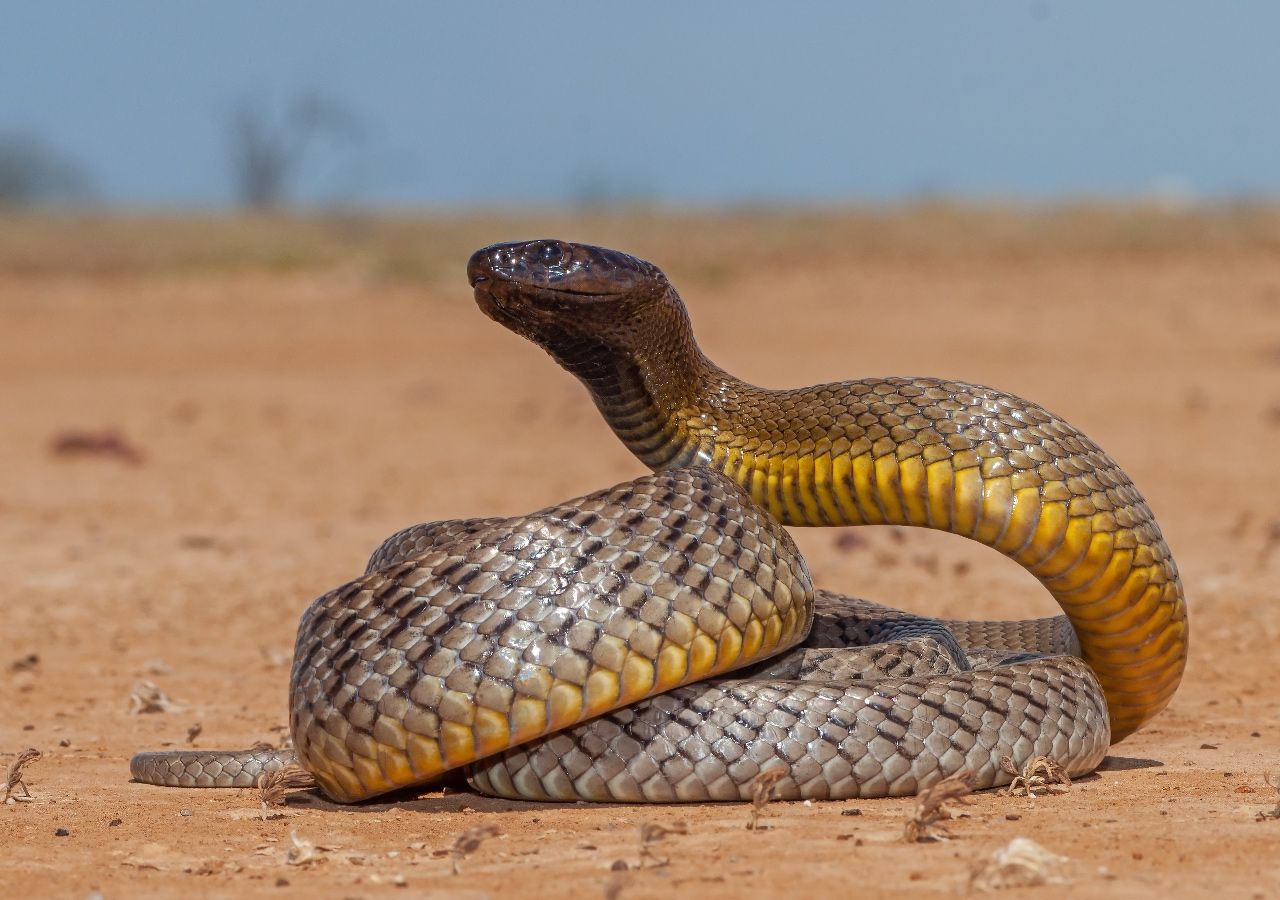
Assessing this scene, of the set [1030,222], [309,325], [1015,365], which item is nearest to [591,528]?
[1015,365]

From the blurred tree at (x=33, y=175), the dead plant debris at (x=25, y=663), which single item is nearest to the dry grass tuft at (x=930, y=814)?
the dead plant debris at (x=25, y=663)

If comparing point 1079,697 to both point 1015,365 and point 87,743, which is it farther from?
point 1015,365

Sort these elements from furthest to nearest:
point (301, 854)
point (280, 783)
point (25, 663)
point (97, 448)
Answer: point (97, 448) < point (25, 663) < point (280, 783) < point (301, 854)

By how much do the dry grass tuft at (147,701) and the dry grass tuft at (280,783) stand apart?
2261 mm

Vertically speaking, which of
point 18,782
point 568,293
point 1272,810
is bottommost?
point 18,782

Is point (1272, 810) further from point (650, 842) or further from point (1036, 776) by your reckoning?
point (650, 842)

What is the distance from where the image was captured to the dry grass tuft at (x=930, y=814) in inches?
198

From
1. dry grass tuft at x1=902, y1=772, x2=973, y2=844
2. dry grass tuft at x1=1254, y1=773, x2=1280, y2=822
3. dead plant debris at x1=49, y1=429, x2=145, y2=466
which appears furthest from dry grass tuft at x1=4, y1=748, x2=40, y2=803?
dead plant debris at x1=49, y1=429, x2=145, y2=466

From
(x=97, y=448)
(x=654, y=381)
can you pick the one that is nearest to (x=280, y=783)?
(x=654, y=381)

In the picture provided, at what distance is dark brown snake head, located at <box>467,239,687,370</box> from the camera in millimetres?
6617

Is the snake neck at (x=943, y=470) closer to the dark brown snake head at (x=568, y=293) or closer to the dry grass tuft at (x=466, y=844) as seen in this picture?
the dark brown snake head at (x=568, y=293)

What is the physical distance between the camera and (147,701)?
8.48m

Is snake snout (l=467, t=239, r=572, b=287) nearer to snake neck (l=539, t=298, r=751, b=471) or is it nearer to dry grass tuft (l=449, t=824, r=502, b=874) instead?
snake neck (l=539, t=298, r=751, b=471)

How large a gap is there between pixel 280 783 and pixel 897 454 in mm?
2621
